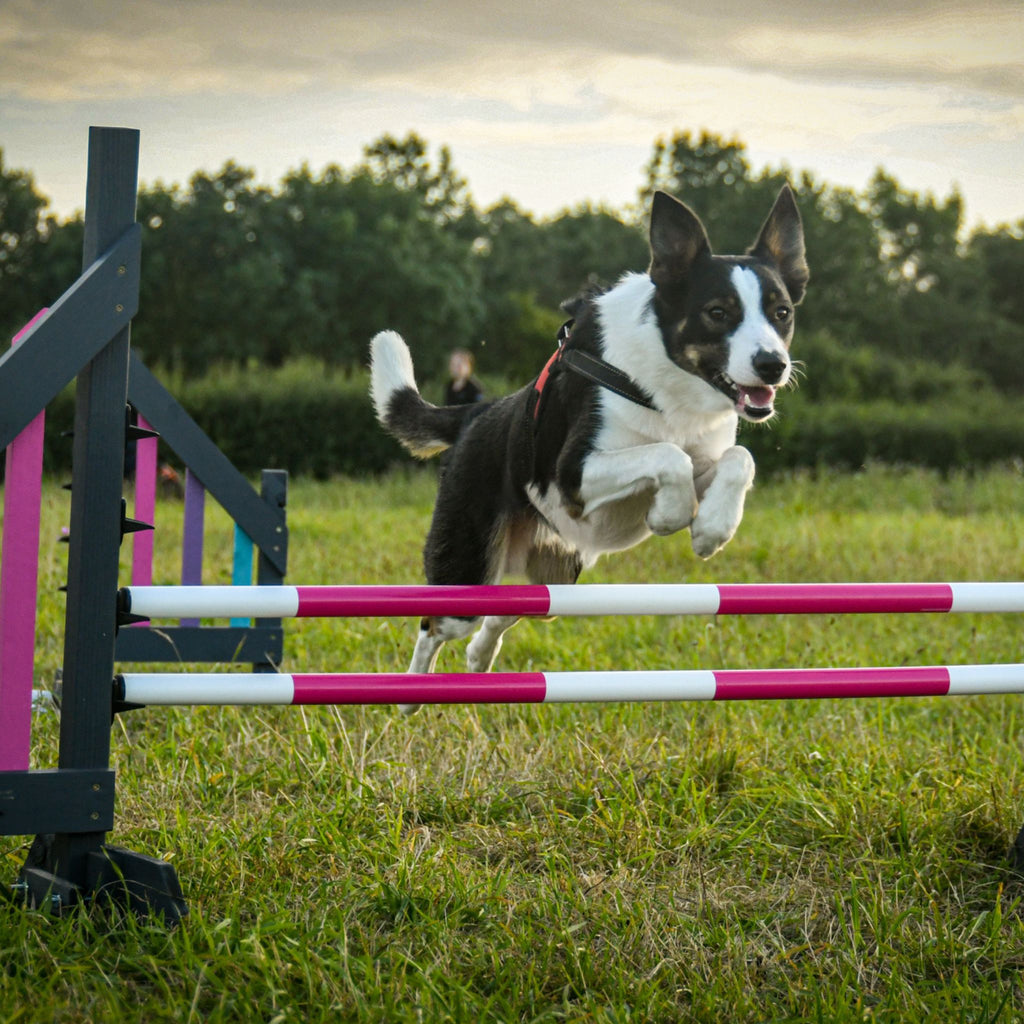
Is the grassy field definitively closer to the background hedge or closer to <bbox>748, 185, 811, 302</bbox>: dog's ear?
<bbox>748, 185, 811, 302</bbox>: dog's ear

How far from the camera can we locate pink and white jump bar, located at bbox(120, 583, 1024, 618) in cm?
233

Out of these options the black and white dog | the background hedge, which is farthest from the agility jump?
the background hedge

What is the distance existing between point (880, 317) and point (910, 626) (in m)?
25.4

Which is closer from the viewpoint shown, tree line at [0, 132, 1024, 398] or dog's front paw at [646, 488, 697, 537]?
dog's front paw at [646, 488, 697, 537]

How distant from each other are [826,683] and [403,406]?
1.56 meters

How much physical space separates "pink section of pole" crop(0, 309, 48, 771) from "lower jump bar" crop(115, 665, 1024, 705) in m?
0.20

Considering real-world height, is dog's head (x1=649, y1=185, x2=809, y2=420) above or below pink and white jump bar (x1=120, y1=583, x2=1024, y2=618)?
above

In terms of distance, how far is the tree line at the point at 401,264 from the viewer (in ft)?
78.1

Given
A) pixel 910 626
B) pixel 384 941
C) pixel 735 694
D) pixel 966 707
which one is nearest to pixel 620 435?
pixel 735 694

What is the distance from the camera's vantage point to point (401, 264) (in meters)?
24.6

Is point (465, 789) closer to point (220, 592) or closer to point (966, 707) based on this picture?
point (220, 592)

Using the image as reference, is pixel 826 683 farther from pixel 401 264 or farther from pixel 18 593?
pixel 401 264

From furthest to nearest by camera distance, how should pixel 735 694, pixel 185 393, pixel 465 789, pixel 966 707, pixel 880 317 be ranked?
pixel 880 317, pixel 185 393, pixel 966 707, pixel 465 789, pixel 735 694

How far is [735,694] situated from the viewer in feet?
8.16
